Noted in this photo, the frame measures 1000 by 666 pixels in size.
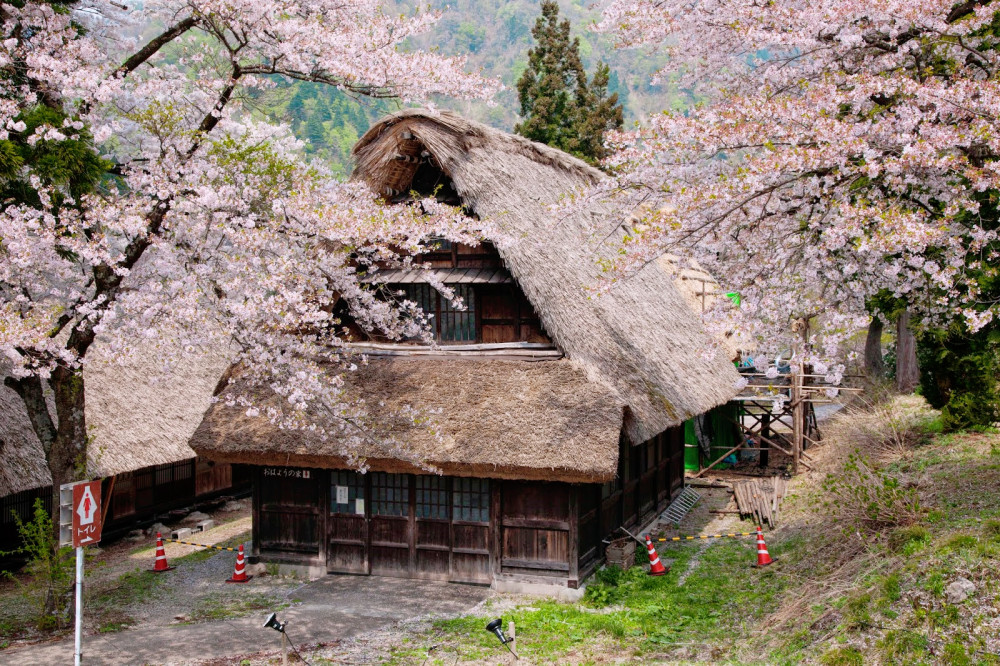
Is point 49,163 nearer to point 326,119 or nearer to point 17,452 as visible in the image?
point 17,452

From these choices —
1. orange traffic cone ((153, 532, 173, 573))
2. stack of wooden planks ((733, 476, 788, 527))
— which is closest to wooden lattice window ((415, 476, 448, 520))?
orange traffic cone ((153, 532, 173, 573))

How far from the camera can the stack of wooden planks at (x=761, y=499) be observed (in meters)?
17.1

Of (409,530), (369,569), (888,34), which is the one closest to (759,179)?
(888,34)

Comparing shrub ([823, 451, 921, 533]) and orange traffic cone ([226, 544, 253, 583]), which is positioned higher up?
shrub ([823, 451, 921, 533])

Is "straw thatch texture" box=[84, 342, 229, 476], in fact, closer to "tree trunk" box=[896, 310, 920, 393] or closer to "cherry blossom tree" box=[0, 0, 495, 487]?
"cherry blossom tree" box=[0, 0, 495, 487]

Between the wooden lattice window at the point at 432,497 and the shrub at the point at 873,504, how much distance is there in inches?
234

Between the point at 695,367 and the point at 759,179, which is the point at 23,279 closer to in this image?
the point at 759,179

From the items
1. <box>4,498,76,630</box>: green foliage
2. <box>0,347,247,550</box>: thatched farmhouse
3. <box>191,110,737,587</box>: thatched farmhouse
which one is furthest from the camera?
<box>0,347,247,550</box>: thatched farmhouse

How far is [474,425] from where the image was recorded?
42.5 feet

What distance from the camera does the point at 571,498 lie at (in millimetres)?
12898

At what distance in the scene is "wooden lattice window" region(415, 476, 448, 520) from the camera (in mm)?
13797

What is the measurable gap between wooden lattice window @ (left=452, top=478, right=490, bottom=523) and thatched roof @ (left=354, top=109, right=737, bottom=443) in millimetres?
2619

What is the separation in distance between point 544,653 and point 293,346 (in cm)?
573

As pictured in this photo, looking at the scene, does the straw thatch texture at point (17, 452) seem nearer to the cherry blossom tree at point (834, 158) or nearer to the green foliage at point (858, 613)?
the cherry blossom tree at point (834, 158)
